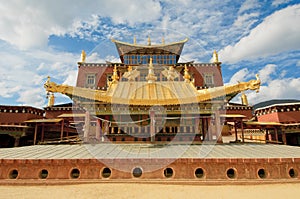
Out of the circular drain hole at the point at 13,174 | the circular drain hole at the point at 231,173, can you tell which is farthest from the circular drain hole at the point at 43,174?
the circular drain hole at the point at 231,173

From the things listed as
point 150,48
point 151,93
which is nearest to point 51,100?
point 150,48

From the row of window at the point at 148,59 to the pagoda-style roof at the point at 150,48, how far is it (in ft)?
1.87

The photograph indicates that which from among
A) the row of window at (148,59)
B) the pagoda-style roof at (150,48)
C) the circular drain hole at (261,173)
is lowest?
the circular drain hole at (261,173)

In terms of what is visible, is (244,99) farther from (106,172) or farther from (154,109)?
(106,172)

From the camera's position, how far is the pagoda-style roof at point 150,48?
86.6 ft

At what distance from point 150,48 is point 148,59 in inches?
59.9

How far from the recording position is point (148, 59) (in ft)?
86.3

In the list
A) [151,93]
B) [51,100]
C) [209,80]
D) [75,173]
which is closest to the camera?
[75,173]

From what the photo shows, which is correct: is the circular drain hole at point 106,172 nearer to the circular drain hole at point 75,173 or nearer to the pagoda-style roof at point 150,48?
the circular drain hole at point 75,173

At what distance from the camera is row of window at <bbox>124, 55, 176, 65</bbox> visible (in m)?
26.3

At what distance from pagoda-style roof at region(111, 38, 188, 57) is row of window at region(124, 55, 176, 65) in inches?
22.5

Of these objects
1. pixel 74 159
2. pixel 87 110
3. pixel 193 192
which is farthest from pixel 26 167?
pixel 193 192

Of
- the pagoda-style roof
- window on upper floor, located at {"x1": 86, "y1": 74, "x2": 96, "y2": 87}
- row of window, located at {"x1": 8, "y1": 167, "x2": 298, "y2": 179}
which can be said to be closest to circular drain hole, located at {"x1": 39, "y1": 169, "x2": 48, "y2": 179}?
row of window, located at {"x1": 8, "y1": 167, "x2": 298, "y2": 179}

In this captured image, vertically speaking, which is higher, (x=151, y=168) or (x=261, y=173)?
(x=151, y=168)
